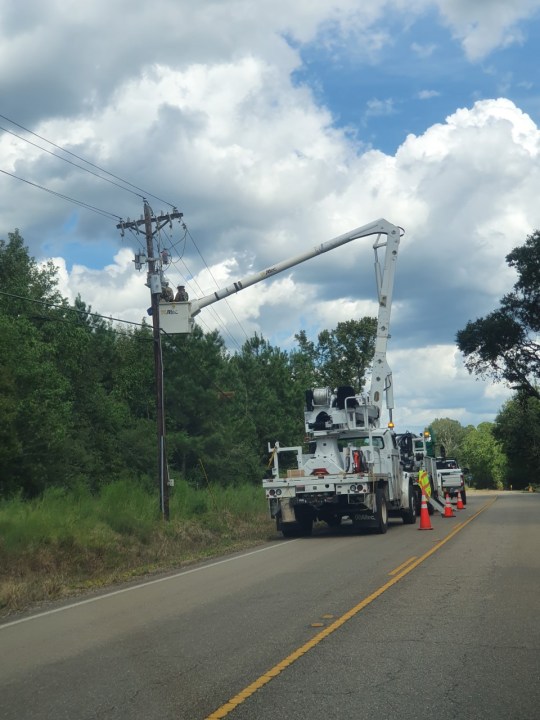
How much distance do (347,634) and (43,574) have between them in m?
8.33

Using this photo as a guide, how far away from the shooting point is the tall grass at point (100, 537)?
1520 centimetres

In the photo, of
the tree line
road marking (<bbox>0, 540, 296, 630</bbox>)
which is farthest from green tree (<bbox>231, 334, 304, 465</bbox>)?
road marking (<bbox>0, 540, 296, 630</bbox>)

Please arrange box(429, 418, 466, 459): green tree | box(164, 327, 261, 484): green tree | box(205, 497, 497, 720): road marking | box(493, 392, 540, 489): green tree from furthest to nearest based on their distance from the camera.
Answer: box(429, 418, 466, 459): green tree < box(493, 392, 540, 489): green tree < box(164, 327, 261, 484): green tree < box(205, 497, 497, 720): road marking

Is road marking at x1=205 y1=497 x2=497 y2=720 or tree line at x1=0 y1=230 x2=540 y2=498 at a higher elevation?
tree line at x1=0 y1=230 x2=540 y2=498

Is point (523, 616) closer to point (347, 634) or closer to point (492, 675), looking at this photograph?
point (347, 634)

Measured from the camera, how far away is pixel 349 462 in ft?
74.7

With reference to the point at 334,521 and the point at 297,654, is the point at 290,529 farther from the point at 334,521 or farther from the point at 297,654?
the point at 297,654

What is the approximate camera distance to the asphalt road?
6445 millimetres

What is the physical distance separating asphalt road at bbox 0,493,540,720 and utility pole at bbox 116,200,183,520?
8.72 meters

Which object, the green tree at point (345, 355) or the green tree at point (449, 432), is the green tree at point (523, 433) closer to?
the green tree at point (345, 355)

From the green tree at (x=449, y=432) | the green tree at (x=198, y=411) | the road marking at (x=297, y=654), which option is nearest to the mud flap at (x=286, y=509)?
the road marking at (x=297, y=654)

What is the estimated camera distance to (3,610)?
12484mm

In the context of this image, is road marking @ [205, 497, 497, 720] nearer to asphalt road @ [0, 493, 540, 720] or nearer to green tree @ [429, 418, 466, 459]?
asphalt road @ [0, 493, 540, 720]

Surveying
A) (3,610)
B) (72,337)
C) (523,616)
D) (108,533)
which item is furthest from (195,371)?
(523,616)
